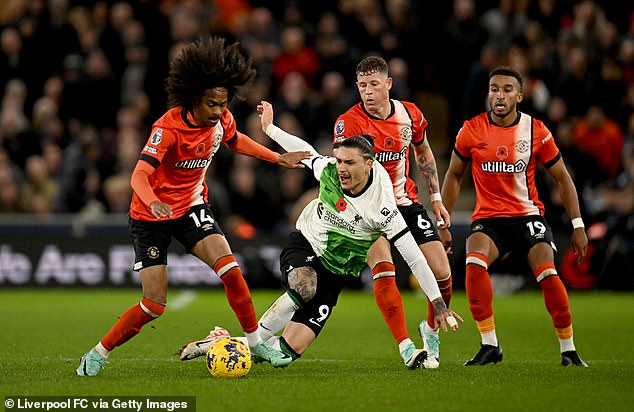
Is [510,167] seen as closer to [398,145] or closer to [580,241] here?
[580,241]

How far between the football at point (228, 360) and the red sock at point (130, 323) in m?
0.58

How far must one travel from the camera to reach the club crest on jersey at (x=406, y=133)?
9.66 meters

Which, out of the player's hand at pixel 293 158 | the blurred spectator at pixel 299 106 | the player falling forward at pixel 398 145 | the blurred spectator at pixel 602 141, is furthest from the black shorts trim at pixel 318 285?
the blurred spectator at pixel 602 141

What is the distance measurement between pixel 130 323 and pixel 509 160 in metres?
3.40

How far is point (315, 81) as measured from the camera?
18.6m

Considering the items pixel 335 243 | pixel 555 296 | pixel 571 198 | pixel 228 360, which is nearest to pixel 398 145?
pixel 335 243

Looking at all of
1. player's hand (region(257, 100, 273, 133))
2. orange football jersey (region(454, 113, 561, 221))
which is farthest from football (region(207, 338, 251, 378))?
orange football jersey (region(454, 113, 561, 221))

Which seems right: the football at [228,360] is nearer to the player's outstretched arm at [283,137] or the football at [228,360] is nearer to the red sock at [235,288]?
the red sock at [235,288]

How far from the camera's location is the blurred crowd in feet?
56.0

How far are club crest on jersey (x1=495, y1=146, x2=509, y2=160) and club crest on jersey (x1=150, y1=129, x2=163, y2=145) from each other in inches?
112

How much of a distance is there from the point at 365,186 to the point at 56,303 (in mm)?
7446

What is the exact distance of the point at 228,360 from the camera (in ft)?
27.1

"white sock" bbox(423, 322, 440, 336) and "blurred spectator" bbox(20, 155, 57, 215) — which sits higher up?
"white sock" bbox(423, 322, 440, 336)

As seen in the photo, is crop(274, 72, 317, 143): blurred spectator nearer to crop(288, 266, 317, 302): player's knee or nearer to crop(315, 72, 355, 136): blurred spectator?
crop(315, 72, 355, 136): blurred spectator
